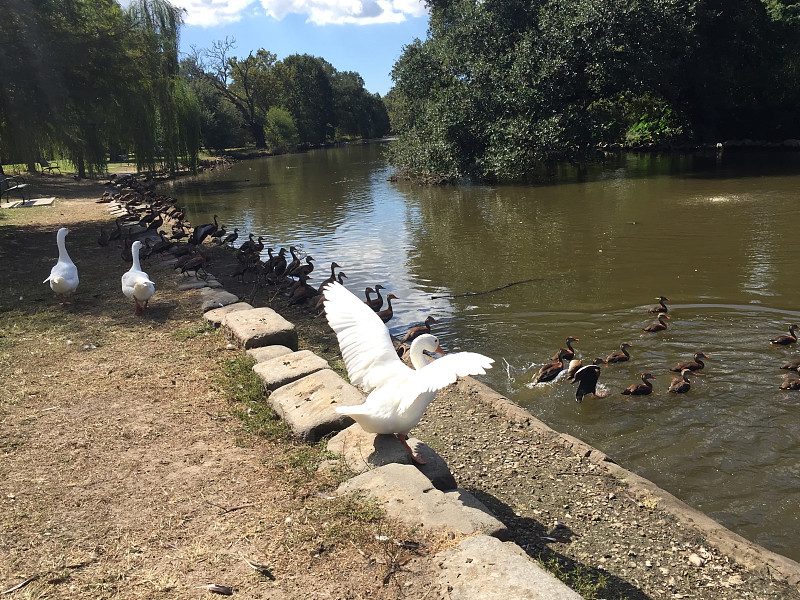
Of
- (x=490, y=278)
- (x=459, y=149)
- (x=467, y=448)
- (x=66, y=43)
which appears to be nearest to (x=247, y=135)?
(x=459, y=149)

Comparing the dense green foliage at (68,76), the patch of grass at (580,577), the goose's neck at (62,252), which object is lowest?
the patch of grass at (580,577)

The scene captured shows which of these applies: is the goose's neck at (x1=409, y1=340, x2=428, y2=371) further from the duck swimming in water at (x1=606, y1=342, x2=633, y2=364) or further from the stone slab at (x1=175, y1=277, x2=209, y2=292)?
the stone slab at (x1=175, y1=277, x2=209, y2=292)

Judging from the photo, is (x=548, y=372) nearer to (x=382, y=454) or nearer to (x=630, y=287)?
(x=382, y=454)

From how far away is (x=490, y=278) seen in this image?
1135 cm

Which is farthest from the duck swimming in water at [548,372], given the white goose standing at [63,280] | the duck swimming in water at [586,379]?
the white goose standing at [63,280]

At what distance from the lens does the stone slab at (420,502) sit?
321 cm

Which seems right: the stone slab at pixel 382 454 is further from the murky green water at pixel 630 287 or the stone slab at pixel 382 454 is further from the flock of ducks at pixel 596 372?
the flock of ducks at pixel 596 372

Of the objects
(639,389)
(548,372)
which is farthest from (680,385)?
(548,372)

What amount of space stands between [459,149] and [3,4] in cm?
1619

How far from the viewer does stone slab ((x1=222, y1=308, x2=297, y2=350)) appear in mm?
6359

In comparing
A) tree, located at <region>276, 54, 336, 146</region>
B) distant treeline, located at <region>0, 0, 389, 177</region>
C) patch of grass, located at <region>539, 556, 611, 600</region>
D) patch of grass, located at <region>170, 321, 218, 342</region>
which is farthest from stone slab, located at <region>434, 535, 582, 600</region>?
tree, located at <region>276, 54, 336, 146</region>

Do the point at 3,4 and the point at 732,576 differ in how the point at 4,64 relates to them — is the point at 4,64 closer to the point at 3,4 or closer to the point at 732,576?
the point at 3,4

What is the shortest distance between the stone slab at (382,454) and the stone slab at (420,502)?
0.68 ft

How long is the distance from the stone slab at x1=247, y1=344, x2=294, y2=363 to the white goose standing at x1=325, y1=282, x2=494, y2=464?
4.26 ft
